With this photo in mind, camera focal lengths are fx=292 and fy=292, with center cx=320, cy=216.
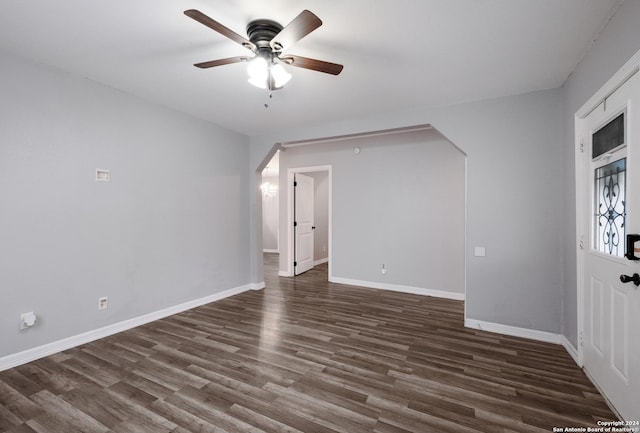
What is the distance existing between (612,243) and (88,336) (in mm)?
4631

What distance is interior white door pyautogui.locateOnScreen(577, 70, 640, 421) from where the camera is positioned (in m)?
1.72

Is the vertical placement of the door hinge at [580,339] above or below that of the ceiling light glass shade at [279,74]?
below

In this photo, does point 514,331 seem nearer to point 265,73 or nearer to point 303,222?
point 265,73

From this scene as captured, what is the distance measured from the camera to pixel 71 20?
203 cm

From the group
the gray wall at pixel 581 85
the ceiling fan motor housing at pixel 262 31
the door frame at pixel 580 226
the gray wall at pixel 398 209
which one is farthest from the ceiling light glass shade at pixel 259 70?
the gray wall at pixel 398 209

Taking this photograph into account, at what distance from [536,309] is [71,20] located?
480 cm

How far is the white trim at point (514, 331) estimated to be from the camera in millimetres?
3043

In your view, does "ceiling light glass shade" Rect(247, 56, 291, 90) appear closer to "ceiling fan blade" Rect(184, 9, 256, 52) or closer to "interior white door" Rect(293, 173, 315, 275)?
"ceiling fan blade" Rect(184, 9, 256, 52)

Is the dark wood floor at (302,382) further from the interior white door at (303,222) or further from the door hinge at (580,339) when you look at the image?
the interior white door at (303,222)

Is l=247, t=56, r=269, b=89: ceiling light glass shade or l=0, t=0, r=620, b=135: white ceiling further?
l=247, t=56, r=269, b=89: ceiling light glass shade

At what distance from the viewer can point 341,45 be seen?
91.9 inches

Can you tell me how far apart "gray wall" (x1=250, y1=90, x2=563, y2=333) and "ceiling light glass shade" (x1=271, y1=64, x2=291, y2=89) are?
2.10m

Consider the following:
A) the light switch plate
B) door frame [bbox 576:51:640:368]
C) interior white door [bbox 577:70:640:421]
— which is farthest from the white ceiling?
the light switch plate

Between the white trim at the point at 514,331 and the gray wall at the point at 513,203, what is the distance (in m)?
0.05
